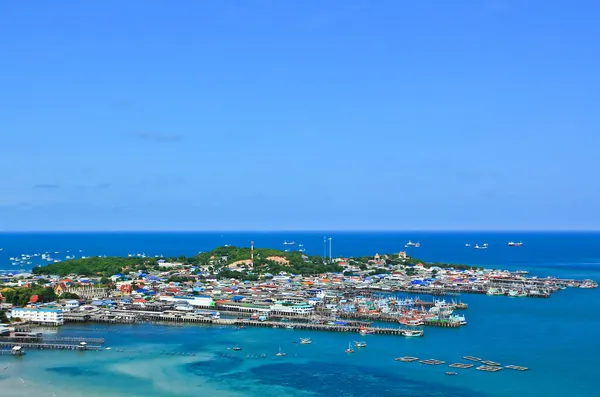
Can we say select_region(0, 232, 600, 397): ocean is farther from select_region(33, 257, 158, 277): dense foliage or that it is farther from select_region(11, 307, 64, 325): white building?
select_region(33, 257, 158, 277): dense foliage

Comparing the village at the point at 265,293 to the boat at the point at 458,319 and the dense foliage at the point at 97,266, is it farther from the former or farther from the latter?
the dense foliage at the point at 97,266

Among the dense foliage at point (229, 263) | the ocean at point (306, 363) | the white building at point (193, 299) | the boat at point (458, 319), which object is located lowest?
the ocean at point (306, 363)

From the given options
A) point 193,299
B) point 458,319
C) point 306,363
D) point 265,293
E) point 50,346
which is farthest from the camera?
point 265,293

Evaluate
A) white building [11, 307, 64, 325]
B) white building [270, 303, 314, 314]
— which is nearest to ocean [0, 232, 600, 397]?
white building [11, 307, 64, 325]

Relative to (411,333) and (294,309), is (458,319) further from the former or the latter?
(294,309)

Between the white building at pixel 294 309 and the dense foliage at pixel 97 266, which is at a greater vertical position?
the dense foliage at pixel 97 266

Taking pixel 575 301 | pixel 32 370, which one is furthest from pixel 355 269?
pixel 32 370

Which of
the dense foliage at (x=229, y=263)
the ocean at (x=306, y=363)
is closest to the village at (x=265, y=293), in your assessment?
the dense foliage at (x=229, y=263)

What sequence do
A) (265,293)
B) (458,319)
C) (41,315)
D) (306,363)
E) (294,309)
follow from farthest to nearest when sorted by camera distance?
1. (265,293)
2. (294,309)
3. (458,319)
4. (41,315)
5. (306,363)

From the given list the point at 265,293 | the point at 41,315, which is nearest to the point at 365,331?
the point at 265,293

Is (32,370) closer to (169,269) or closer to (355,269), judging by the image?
(169,269)
